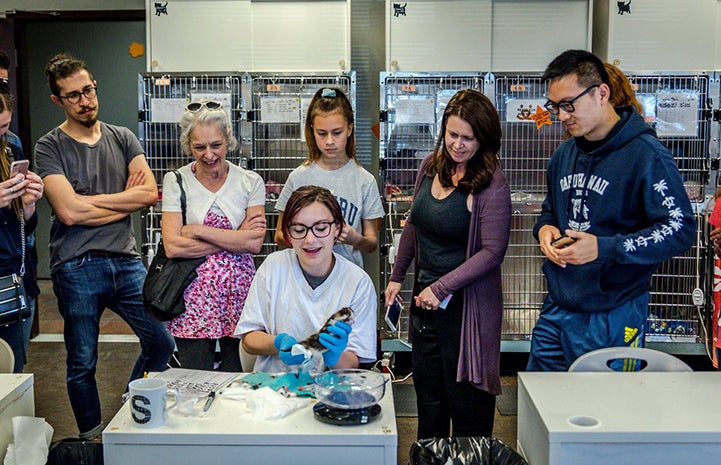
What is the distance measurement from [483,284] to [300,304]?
0.66m

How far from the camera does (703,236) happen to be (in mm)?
4121

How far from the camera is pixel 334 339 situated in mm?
2004

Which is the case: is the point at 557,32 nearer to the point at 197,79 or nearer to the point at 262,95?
the point at 262,95

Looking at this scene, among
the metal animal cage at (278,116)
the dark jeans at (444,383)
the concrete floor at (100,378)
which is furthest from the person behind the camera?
the metal animal cage at (278,116)

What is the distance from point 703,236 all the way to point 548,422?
294 centimetres

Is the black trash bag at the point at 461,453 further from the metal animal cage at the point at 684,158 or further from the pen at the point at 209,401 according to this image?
the metal animal cage at the point at 684,158

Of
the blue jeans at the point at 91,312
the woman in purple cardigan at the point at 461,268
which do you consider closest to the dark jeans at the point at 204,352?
the blue jeans at the point at 91,312

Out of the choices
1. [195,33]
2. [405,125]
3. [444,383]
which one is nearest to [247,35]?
[195,33]

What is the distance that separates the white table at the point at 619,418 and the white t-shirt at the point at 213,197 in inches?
53.0

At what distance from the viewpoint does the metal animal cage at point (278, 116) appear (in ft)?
13.7

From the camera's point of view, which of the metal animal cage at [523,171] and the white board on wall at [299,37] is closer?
the metal animal cage at [523,171]

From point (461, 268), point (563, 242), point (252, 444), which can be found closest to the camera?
point (252, 444)

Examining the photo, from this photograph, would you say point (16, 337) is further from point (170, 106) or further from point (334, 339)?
point (170, 106)

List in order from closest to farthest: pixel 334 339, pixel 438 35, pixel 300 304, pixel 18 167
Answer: pixel 334 339 < pixel 300 304 < pixel 18 167 < pixel 438 35
